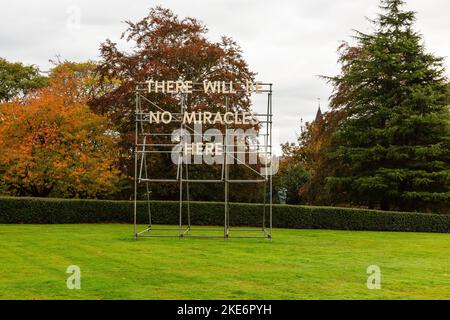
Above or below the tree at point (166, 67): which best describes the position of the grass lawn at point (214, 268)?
below

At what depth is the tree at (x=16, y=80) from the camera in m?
46.1

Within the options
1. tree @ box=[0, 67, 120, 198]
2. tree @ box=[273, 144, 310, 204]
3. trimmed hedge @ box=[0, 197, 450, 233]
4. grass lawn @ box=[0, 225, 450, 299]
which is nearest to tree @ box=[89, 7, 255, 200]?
tree @ box=[0, 67, 120, 198]

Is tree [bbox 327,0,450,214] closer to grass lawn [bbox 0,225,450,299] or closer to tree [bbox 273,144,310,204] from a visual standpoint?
tree [bbox 273,144,310,204]

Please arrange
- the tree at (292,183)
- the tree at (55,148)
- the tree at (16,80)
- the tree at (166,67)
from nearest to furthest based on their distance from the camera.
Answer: the tree at (55,148), the tree at (166,67), the tree at (292,183), the tree at (16,80)

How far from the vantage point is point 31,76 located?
159 ft

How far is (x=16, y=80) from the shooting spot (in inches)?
1858

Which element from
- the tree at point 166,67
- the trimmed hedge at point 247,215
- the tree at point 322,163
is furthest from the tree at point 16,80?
the tree at point 322,163

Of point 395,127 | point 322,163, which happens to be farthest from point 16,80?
point 395,127

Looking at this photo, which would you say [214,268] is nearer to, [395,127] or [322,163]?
[395,127]

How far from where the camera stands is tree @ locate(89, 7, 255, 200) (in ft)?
101

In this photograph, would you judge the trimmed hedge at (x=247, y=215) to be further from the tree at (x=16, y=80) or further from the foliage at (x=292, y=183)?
the tree at (x=16, y=80)

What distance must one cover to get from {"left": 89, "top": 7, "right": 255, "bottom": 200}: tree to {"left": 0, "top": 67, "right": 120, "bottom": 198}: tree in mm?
1142

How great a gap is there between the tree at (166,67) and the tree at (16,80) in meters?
15.1

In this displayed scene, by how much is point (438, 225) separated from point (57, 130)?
18.3 m
